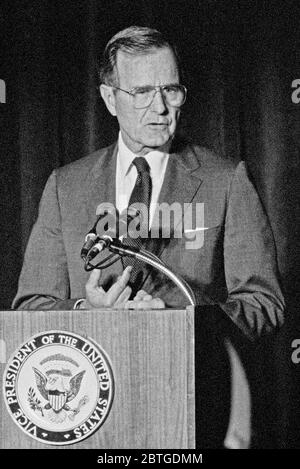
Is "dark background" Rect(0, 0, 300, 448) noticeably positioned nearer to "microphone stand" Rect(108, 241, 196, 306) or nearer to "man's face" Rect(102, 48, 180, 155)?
"man's face" Rect(102, 48, 180, 155)

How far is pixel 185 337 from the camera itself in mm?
1384

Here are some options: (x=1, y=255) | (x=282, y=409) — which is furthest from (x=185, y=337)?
(x=1, y=255)

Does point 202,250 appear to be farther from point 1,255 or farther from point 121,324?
point 121,324

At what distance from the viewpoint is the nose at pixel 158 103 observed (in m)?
2.45

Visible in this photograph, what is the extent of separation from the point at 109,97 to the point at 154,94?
217 mm

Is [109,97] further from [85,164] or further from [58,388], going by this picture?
[58,388]

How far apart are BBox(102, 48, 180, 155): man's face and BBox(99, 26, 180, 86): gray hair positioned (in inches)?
1.0

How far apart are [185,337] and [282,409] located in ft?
3.93

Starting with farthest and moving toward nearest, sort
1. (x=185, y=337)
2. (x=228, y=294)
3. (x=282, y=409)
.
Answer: (x=282, y=409) → (x=228, y=294) → (x=185, y=337)

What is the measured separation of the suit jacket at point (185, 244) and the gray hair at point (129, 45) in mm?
268

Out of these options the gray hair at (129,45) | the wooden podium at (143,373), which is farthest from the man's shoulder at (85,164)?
the wooden podium at (143,373)

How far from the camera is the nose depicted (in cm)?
245

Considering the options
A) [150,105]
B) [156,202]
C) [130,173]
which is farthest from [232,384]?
[150,105]

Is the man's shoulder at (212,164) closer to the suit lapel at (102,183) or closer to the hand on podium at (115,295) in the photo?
the suit lapel at (102,183)
